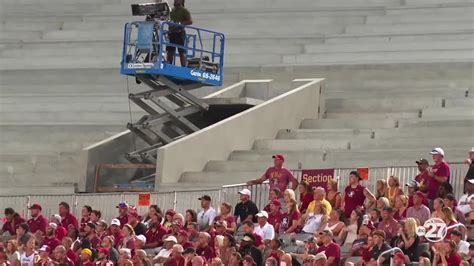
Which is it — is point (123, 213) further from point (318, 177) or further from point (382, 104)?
point (382, 104)

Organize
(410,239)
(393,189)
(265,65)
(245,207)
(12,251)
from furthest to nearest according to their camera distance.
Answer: (265,65) → (12,251) → (245,207) → (393,189) → (410,239)

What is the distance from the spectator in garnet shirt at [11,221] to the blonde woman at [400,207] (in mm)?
6468

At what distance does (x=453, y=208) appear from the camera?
19.6m

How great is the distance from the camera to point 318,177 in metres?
22.8

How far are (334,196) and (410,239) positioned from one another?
300 cm

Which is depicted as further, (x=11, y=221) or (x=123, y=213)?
(x=11, y=221)

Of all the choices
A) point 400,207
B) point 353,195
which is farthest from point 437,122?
point 400,207

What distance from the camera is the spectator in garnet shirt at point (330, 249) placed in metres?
18.7

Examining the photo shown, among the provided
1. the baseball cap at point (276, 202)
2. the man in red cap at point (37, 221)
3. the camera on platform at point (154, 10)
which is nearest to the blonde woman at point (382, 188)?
the baseball cap at point (276, 202)

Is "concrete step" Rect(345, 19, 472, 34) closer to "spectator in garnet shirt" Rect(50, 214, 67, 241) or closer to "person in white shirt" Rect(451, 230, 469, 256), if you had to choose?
"spectator in garnet shirt" Rect(50, 214, 67, 241)

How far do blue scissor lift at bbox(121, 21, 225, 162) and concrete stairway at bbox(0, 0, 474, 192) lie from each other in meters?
1.39

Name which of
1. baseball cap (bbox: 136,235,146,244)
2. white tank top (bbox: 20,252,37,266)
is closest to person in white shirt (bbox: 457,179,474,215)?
baseball cap (bbox: 136,235,146,244)

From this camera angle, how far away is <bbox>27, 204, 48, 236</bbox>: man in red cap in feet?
78.3

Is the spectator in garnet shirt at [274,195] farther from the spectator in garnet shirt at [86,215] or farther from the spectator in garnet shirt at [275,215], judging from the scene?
the spectator in garnet shirt at [86,215]
